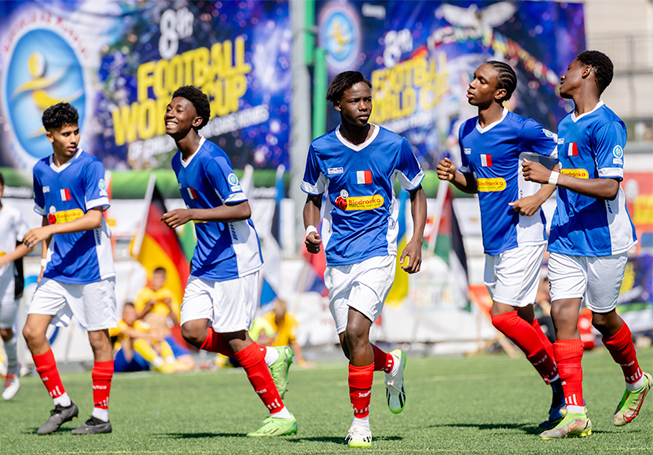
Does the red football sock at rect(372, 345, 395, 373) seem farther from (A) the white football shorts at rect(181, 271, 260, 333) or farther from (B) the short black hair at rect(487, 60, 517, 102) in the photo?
(B) the short black hair at rect(487, 60, 517, 102)

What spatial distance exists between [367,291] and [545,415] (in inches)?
92.7

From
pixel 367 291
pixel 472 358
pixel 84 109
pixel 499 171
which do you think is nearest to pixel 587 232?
pixel 499 171

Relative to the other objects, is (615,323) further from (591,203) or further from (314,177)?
(314,177)

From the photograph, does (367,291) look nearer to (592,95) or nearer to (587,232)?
(587,232)

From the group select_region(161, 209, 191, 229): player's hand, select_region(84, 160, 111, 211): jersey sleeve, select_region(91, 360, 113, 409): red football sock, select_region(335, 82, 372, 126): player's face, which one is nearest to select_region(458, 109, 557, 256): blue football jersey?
select_region(335, 82, 372, 126): player's face

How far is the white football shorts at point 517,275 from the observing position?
6141 mm

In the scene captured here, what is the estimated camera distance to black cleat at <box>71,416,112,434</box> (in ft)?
20.9

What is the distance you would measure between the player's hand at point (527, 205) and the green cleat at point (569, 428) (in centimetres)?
126

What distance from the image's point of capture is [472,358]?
595 inches

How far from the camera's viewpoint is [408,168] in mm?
Answer: 5852

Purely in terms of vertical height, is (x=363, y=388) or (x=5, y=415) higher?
(x=363, y=388)

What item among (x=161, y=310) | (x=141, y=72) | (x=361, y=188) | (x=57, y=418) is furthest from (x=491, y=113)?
(x=141, y=72)

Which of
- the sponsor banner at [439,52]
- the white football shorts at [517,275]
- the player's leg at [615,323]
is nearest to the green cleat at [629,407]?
the player's leg at [615,323]

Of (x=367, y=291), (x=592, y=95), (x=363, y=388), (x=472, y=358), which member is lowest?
(x=472, y=358)
